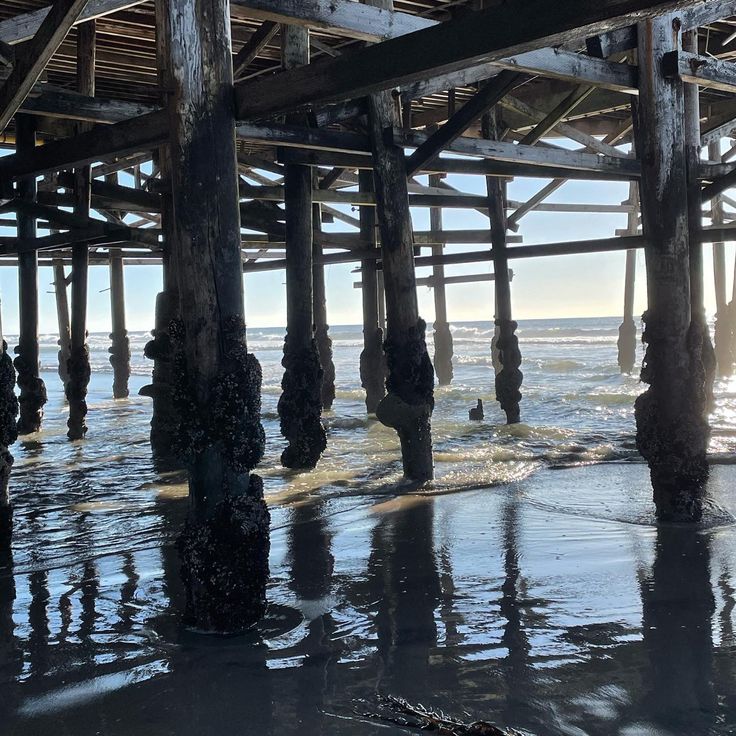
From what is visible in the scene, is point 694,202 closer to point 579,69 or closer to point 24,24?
point 579,69

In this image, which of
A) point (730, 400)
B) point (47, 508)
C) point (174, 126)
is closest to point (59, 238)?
point (47, 508)

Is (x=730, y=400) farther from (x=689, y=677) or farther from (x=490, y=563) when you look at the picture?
(x=689, y=677)

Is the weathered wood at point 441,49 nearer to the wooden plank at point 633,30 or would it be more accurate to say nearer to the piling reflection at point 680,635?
the wooden plank at point 633,30

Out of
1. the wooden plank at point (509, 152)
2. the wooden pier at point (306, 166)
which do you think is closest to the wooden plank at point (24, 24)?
the wooden pier at point (306, 166)

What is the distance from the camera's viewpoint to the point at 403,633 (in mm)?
3236

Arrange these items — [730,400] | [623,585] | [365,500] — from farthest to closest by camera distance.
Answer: [730,400], [365,500], [623,585]

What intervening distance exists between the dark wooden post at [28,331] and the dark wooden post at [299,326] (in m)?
3.13

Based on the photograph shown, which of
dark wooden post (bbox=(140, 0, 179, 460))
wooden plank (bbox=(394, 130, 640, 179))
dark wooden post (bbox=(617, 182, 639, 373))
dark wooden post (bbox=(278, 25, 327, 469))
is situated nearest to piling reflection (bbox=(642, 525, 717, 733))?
wooden plank (bbox=(394, 130, 640, 179))

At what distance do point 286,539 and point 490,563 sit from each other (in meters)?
1.28

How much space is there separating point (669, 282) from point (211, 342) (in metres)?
2.76

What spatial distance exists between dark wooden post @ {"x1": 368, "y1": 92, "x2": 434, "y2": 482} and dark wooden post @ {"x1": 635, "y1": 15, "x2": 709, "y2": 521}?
1788mm

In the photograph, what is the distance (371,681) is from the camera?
9.25 feet

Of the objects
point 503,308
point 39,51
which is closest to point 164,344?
point 39,51

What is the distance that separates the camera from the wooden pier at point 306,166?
3277 millimetres
